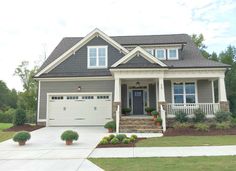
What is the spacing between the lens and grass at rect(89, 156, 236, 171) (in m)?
6.85

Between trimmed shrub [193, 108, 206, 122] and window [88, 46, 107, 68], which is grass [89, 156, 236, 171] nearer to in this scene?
trimmed shrub [193, 108, 206, 122]

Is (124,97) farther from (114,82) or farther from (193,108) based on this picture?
(193,108)

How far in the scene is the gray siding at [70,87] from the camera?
19344 mm

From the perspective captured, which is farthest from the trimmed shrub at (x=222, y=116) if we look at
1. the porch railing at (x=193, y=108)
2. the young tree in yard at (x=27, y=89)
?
the young tree in yard at (x=27, y=89)

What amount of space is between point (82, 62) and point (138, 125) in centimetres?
717

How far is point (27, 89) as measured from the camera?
3803 cm

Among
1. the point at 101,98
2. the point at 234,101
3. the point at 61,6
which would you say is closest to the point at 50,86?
the point at 101,98

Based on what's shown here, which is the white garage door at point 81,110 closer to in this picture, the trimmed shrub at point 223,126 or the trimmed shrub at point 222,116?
the trimmed shrub at point 222,116

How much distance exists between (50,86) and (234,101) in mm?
24918

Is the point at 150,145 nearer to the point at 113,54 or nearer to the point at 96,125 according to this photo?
Answer: the point at 96,125

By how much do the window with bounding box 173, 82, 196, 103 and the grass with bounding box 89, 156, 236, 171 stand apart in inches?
443

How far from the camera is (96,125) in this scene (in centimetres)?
1917

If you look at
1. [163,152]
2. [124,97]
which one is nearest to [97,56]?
[124,97]

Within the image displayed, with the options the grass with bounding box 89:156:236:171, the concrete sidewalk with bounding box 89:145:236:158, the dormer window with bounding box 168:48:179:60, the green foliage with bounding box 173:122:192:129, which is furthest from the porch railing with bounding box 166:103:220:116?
the grass with bounding box 89:156:236:171
